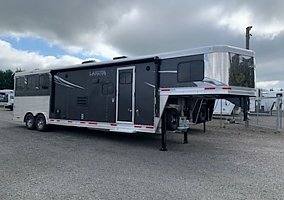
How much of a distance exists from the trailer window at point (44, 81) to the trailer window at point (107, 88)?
3890 millimetres

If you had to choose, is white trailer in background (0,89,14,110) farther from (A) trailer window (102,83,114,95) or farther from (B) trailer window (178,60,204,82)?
(B) trailer window (178,60,204,82)

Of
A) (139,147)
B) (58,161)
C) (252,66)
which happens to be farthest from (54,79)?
(252,66)

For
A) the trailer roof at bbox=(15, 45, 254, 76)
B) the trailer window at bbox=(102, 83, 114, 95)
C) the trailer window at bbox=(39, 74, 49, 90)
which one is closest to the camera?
the trailer roof at bbox=(15, 45, 254, 76)

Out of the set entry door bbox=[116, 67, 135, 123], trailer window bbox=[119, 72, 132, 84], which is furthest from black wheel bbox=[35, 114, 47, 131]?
trailer window bbox=[119, 72, 132, 84]

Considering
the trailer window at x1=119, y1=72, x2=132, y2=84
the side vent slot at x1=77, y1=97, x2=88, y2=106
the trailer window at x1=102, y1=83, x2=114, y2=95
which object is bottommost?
the side vent slot at x1=77, y1=97, x2=88, y2=106

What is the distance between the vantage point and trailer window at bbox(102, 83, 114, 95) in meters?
11.6

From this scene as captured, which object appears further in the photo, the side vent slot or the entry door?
the side vent slot

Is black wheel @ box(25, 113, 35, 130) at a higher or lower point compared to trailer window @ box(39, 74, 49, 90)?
lower

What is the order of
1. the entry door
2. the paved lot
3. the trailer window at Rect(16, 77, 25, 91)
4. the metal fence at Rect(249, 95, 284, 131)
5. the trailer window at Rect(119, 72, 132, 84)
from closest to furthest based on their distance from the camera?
1. the paved lot
2. the entry door
3. the trailer window at Rect(119, 72, 132, 84)
4. the trailer window at Rect(16, 77, 25, 91)
5. the metal fence at Rect(249, 95, 284, 131)

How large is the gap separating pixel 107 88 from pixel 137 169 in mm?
5000

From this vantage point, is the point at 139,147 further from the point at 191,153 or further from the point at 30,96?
the point at 30,96

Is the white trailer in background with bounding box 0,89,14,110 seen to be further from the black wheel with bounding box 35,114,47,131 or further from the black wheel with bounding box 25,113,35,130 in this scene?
the black wheel with bounding box 35,114,47,131

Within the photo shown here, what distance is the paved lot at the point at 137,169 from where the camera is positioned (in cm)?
554

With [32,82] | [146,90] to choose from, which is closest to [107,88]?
[146,90]
